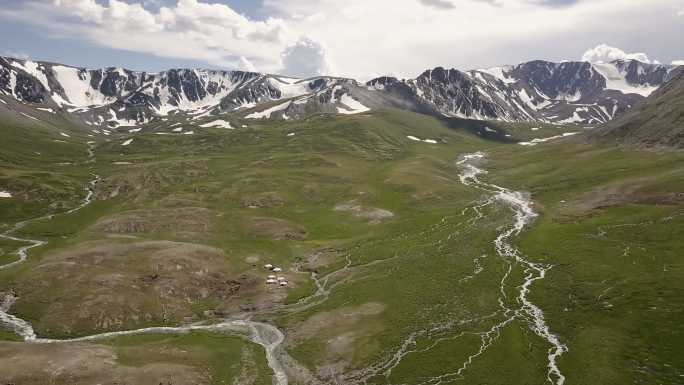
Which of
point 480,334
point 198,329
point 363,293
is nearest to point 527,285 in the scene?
point 480,334

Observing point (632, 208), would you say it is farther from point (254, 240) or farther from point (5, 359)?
point (5, 359)

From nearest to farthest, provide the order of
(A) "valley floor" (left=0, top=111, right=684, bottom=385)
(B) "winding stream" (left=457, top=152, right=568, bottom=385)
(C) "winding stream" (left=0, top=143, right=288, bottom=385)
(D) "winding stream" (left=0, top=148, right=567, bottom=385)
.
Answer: (B) "winding stream" (left=457, top=152, right=568, bottom=385) < (A) "valley floor" (left=0, top=111, right=684, bottom=385) < (D) "winding stream" (left=0, top=148, right=567, bottom=385) < (C) "winding stream" (left=0, top=143, right=288, bottom=385)

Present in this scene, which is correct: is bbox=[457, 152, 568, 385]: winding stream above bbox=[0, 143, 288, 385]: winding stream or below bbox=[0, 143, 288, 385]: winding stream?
above

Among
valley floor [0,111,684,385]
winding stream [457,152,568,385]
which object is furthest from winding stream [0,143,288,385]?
winding stream [457,152,568,385]

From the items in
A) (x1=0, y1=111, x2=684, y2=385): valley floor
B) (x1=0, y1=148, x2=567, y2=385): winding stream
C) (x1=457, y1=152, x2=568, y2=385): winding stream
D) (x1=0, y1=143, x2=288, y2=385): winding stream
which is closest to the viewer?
(x1=457, y1=152, x2=568, y2=385): winding stream

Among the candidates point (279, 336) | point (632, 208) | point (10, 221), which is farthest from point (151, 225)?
point (632, 208)

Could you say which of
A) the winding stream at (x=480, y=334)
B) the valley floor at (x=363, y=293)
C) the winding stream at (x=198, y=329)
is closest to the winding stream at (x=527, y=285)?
the winding stream at (x=480, y=334)

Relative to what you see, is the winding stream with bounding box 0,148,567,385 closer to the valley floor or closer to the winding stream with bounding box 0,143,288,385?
the winding stream with bounding box 0,143,288,385

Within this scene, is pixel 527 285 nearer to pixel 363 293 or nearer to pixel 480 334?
pixel 480 334
